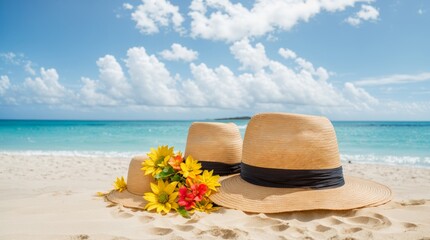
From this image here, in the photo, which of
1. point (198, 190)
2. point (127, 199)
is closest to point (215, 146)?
point (198, 190)

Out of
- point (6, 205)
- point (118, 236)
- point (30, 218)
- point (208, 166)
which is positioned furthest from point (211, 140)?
point (6, 205)

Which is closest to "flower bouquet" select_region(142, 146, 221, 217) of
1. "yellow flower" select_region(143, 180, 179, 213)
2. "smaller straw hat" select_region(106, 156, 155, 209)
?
"yellow flower" select_region(143, 180, 179, 213)

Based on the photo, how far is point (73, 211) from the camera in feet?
11.1

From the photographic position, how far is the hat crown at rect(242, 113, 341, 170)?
3029 millimetres

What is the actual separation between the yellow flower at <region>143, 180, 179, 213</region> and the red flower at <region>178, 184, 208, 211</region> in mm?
75

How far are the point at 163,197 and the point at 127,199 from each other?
1.82ft

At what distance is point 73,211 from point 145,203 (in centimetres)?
77

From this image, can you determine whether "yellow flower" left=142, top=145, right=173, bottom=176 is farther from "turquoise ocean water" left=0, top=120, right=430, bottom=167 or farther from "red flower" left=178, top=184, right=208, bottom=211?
"turquoise ocean water" left=0, top=120, right=430, bottom=167

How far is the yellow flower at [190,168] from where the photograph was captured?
3.30 meters

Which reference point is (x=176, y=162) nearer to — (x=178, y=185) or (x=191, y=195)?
Result: (x=178, y=185)

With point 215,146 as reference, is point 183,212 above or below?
below

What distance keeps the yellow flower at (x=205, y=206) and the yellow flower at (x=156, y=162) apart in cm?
57

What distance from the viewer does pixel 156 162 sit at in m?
3.53


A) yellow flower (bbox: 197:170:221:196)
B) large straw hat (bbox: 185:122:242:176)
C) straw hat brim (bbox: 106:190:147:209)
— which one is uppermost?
large straw hat (bbox: 185:122:242:176)
